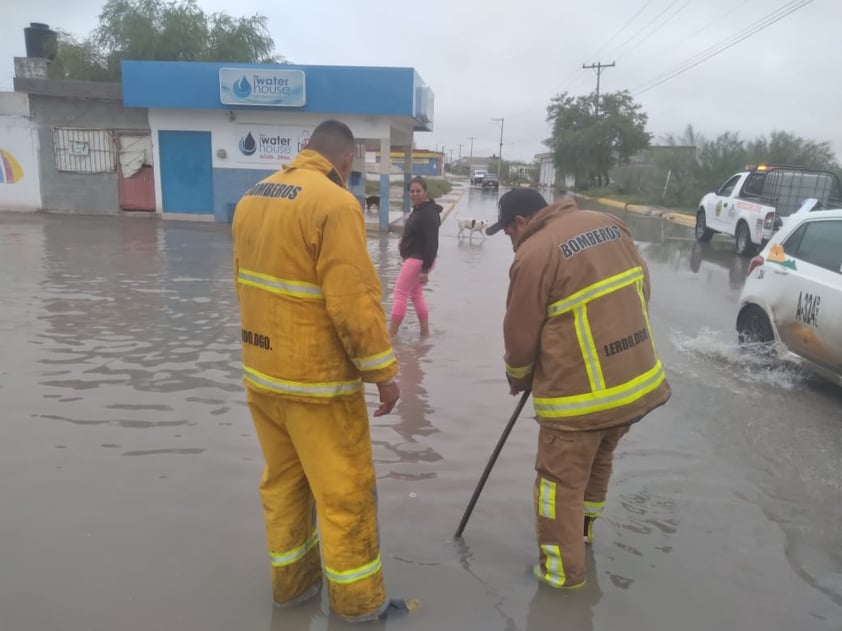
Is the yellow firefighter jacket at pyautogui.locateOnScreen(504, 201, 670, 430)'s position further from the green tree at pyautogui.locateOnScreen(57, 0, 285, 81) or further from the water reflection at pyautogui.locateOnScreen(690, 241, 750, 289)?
the green tree at pyautogui.locateOnScreen(57, 0, 285, 81)

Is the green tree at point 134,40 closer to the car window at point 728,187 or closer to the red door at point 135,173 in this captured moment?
the red door at point 135,173

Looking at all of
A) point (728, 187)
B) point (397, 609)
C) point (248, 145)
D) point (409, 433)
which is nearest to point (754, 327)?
point (409, 433)

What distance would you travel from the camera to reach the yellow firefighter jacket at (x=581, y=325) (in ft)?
9.03

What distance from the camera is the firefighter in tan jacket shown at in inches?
108

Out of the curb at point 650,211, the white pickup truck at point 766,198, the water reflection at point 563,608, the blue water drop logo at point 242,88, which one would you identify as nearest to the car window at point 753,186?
the white pickup truck at point 766,198

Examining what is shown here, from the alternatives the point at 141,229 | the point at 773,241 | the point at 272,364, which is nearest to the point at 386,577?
the point at 272,364

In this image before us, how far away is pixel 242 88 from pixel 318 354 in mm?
15606

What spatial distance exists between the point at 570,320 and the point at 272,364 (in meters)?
1.20

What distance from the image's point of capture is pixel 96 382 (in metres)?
5.44

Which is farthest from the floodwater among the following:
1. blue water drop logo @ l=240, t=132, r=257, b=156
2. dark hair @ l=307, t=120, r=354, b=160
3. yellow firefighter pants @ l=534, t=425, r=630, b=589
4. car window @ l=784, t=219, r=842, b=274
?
blue water drop logo @ l=240, t=132, r=257, b=156

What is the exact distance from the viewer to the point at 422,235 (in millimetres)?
6727

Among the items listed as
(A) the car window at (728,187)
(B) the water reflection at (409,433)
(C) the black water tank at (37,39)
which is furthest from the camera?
(C) the black water tank at (37,39)

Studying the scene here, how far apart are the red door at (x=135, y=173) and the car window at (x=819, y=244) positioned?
1648 centimetres

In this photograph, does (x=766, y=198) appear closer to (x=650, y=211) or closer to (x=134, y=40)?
(x=650, y=211)
